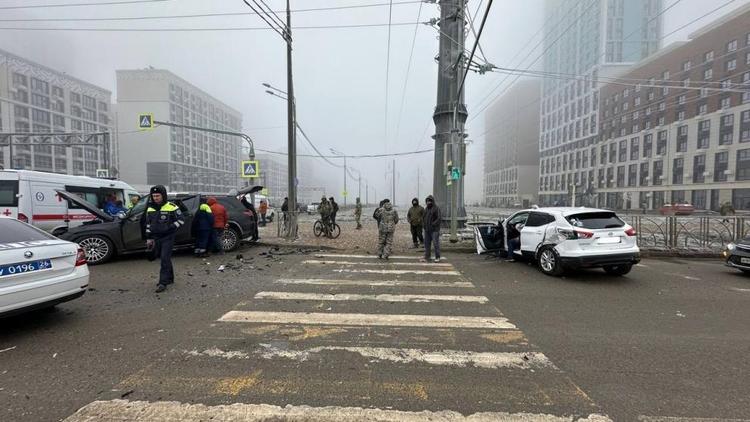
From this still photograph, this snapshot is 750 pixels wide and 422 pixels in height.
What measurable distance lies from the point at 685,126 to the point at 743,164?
11663 mm

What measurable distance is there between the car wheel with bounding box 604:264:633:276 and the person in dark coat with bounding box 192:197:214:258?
9.83m

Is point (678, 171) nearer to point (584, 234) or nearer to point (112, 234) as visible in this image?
point (584, 234)

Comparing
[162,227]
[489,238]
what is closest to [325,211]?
[489,238]

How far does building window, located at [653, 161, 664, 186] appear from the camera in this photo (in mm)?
60841

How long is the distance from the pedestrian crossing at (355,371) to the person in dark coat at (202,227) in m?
5.04

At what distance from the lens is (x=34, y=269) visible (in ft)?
14.2

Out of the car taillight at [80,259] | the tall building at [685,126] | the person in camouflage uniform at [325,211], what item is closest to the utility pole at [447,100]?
the person in camouflage uniform at [325,211]

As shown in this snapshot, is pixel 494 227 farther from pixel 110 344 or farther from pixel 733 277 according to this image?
pixel 110 344

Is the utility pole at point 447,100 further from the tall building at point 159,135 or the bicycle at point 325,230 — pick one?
the tall building at point 159,135

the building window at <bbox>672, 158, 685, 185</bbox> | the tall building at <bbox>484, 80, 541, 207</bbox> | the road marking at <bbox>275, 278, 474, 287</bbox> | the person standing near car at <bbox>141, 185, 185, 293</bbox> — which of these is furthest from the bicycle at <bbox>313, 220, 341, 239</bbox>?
the tall building at <bbox>484, 80, 541, 207</bbox>

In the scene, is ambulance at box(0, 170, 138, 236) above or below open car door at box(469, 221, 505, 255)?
above

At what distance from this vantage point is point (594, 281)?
7.52 meters

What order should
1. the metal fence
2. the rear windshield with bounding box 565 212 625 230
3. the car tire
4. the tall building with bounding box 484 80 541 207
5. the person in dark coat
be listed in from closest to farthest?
the rear windshield with bounding box 565 212 625 230 < the car tire < the person in dark coat < the metal fence < the tall building with bounding box 484 80 541 207

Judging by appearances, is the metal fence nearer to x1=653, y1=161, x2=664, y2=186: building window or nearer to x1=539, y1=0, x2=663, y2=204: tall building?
x1=539, y1=0, x2=663, y2=204: tall building
